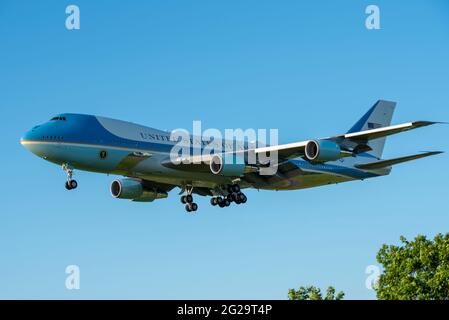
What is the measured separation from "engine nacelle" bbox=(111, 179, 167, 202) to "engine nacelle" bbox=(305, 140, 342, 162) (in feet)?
50.4

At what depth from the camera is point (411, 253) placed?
2571 inches

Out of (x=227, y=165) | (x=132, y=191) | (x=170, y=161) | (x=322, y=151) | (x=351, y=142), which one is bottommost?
(x=132, y=191)

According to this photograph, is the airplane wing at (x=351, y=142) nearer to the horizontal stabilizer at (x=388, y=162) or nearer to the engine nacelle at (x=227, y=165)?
the engine nacelle at (x=227, y=165)

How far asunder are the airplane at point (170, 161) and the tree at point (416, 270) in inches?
256

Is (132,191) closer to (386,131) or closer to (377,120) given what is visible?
(386,131)

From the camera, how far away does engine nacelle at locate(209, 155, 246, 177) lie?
2258 inches

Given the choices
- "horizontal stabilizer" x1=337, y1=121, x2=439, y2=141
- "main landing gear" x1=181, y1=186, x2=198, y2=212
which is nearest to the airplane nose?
"main landing gear" x1=181, y1=186, x2=198, y2=212

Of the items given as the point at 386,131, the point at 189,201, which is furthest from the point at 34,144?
the point at 386,131

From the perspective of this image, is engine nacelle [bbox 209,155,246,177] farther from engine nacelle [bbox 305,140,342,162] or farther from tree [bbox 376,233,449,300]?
tree [bbox 376,233,449,300]

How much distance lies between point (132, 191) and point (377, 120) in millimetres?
22175

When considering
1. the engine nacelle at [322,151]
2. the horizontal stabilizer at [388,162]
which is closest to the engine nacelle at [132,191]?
the engine nacelle at [322,151]

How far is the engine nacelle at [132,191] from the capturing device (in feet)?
211

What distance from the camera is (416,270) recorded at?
2542 inches
